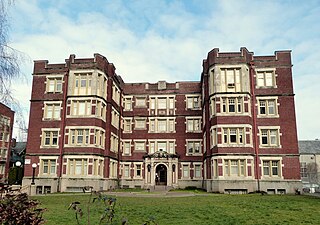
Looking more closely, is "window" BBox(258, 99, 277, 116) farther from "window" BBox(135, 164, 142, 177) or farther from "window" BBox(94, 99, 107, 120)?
"window" BBox(135, 164, 142, 177)

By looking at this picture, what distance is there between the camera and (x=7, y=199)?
6398 mm

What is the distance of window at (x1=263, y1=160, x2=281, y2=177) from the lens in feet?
95.1

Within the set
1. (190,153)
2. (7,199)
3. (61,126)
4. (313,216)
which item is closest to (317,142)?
(190,153)

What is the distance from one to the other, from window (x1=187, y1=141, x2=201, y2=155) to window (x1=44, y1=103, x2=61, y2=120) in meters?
16.3

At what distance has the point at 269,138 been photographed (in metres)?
29.7

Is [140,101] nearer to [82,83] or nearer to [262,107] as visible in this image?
[82,83]

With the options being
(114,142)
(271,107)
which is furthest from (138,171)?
(271,107)

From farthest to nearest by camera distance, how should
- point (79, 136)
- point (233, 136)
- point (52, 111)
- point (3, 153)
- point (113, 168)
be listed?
point (3, 153)
point (113, 168)
point (52, 111)
point (79, 136)
point (233, 136)

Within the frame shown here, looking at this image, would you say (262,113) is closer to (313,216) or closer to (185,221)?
(313,216)

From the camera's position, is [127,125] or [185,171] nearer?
[185,171]

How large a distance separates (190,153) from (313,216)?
26.2 meters

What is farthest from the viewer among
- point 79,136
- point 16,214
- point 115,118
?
point 115,118

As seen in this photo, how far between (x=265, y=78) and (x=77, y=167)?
21095 millimetres

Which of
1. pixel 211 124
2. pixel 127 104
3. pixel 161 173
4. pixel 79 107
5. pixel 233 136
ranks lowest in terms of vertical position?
pixel 161 173
